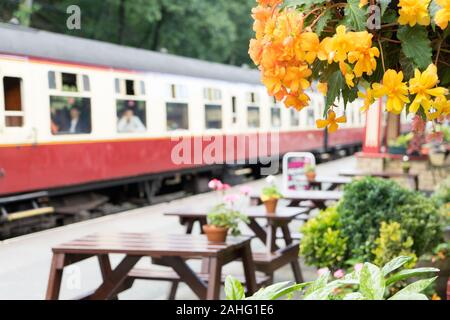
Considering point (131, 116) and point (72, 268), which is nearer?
point (72, 268)

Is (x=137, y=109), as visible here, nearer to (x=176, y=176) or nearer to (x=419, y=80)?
(x=176, y=176)

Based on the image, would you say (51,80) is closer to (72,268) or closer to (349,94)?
(72,268)

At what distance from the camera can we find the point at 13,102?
9.20m

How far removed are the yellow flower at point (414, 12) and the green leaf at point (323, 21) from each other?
175 millimetres

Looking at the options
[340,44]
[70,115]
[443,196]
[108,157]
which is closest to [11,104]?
[70,115]

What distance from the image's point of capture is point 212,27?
2506 cm

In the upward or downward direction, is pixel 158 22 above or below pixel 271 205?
above

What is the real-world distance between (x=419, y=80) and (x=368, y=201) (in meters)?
3.91

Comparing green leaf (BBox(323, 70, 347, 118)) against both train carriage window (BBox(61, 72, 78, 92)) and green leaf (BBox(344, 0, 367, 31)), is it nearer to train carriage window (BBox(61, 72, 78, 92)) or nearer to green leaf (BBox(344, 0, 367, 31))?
green leaf (BBox(344, 0, 367, 31))

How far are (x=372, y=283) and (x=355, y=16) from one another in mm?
599

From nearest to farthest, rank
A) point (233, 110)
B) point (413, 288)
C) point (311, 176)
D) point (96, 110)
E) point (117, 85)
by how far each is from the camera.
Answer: point (413, 288)
point (311, 176)
point (96, 110)
point (117, 85)
point (233, 110)

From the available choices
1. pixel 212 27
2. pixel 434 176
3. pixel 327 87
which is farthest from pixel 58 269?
pixel 212 27

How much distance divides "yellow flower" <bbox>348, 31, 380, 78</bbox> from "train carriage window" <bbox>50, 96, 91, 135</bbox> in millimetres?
8891

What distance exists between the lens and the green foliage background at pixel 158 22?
76.5ft
